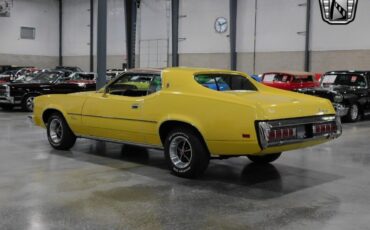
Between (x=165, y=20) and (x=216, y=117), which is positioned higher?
(x=165, y=20)

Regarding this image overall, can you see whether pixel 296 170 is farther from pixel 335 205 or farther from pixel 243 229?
pixel 243 229

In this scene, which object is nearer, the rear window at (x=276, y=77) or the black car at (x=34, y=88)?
the black car at (x=34, y=88)

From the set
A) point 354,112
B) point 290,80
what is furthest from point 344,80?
point 290,80

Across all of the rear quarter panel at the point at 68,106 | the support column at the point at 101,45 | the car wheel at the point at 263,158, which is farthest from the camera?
the support column at the point at 101,45

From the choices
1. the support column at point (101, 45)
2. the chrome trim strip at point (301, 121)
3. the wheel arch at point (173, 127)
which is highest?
the support column at point (101, 45)

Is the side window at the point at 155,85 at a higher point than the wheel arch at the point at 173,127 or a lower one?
higher

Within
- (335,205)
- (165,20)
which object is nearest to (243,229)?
(335,205)

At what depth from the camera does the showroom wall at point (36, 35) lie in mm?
30766

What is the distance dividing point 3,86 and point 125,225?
40.9ft

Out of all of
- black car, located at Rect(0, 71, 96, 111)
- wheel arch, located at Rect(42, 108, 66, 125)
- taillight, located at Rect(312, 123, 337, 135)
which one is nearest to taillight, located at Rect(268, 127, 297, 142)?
taillight, located at Rect(312, 123, 337, 135)

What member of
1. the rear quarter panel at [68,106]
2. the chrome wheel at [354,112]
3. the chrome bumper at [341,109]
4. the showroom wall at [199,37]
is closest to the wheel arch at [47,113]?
the rear quarter panel at [68,106]

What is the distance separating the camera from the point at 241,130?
5.47 metres

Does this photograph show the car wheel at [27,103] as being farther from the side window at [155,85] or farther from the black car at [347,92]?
the side window at [155,85]

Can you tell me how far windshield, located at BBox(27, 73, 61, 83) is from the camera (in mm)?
16266
